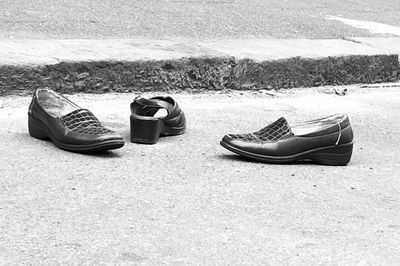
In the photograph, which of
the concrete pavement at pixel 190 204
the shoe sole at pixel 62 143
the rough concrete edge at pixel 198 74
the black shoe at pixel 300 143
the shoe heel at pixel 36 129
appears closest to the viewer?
the concrete pavement at pixel 190 204

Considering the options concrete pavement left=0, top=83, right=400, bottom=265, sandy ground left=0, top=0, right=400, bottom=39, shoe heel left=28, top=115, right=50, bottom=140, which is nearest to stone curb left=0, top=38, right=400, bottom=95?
concrete pavement left=0, top=83, right=400, bottom=265

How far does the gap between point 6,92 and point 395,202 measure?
2.18 meters

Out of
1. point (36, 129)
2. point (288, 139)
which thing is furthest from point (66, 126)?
point (288, 139)

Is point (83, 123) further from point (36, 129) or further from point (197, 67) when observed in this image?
point (197, 67)

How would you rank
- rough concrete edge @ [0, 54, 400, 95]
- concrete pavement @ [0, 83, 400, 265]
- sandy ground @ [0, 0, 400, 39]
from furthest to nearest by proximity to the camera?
sandy ground @ [0, 0, 400, 39], rough concrete edge @ [0, 54, 400, 95], concrete pavement @ [0, 83, 400, 265]

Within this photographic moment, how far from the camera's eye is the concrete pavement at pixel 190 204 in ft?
7.32

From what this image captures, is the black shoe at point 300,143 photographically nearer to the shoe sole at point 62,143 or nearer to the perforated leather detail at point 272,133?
the perforated leather detail at point 272,133

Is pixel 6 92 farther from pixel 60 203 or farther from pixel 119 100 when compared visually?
pixel 60 203

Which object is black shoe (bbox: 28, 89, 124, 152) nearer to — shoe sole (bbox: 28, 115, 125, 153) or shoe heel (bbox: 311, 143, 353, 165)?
shoe sole (bbox: 28, 115, 125, 153)

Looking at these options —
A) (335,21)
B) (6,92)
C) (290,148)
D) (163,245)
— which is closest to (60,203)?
(163,245)

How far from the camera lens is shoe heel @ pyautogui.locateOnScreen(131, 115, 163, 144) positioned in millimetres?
3346

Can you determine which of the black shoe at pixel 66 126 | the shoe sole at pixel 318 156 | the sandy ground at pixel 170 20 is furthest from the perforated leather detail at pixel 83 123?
the sandy ground at pixel 170 20

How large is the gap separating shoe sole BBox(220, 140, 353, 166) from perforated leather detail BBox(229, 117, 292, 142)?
79 mm

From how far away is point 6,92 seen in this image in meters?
3.97
